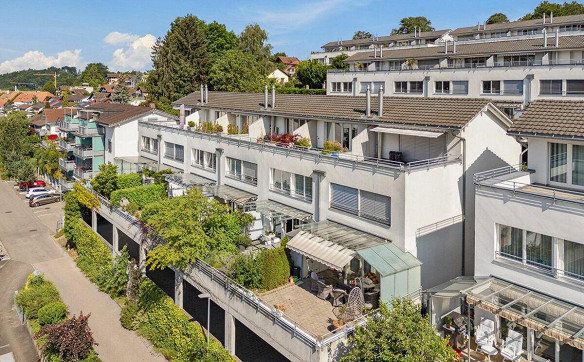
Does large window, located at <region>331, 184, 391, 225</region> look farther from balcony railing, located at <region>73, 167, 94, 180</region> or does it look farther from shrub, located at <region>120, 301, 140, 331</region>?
balcony railing, located at <region>73, 167, 94, 180</region>

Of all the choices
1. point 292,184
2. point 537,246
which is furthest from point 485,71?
point 537,246

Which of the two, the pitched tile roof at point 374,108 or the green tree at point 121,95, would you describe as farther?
Result: the green tree at point 121,95

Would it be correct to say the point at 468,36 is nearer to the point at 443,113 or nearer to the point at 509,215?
the point at 443,113

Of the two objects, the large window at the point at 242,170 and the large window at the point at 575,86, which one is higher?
the large window at the point at 575,86

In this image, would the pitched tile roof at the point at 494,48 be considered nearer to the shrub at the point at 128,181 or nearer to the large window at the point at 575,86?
the large window at the point at 575,86

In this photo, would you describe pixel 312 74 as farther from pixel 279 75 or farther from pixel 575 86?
pixel 575 86

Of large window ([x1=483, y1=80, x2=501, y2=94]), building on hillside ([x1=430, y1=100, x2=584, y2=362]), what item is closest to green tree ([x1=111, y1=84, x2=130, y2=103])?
large window ([x1=483, y1=80, x2=501, y2=94])

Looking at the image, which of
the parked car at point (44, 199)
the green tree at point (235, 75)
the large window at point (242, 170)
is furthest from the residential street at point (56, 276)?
the green tree at point (235, 75)

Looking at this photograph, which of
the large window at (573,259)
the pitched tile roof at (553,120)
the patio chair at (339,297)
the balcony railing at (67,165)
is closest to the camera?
the large window at (573,259)

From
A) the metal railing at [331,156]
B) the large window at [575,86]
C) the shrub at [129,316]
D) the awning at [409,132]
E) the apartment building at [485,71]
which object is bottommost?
the shrub at [129,316]
